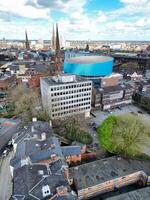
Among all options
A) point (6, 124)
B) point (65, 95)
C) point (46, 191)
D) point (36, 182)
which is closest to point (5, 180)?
point (36, 182)

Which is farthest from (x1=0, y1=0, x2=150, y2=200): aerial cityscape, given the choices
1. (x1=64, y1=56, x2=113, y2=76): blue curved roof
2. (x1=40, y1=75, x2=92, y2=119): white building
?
(x1=64, y1=56, x2=113, y2=76): blue curved roof

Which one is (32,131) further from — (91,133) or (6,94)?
(6,94)

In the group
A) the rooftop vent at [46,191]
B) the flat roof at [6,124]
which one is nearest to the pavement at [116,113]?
the flat roof at [6,124]

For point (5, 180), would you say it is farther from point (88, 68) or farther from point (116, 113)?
point (88, 68)

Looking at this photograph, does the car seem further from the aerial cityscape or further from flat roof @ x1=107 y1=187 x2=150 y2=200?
flat roof @ x1=107 y1=187 x2=150 y2=200

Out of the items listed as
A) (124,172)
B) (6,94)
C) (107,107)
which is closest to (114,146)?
(124,172)

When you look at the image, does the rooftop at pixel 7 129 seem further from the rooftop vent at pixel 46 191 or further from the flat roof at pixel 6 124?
the rooftop vent at pixel 46 191
